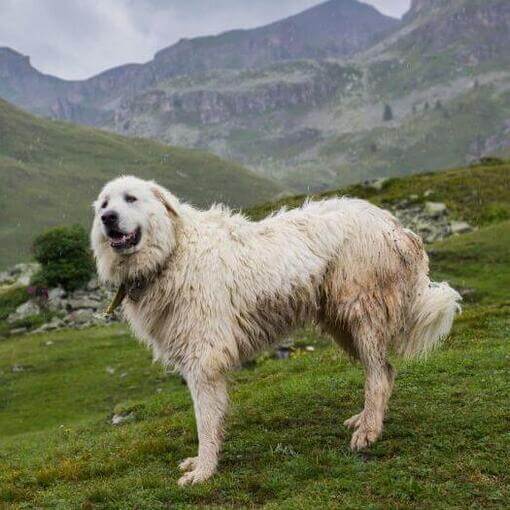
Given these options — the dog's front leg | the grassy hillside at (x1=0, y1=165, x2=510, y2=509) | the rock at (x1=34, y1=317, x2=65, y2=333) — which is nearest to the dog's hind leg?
the grassy hillside at (x1=0, y1=165, x2=510, y2=509)

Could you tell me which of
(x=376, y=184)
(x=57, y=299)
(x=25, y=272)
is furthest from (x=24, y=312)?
(x=376, y=184)

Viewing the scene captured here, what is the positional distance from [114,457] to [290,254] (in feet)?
15.7

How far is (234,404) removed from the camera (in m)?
14.3

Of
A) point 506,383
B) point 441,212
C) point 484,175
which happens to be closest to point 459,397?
point 506,383

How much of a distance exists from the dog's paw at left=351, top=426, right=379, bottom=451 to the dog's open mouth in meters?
4.51

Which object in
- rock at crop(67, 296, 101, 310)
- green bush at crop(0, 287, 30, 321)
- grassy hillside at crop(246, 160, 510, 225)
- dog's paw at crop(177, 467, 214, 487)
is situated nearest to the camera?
dog's paw at crop(177, 467, 214, 487)

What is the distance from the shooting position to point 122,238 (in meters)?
9.31

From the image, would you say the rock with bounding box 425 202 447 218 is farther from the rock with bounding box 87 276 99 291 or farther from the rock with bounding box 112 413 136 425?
the rock with bounding box 112 413 136 425

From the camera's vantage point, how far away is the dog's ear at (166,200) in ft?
32.3

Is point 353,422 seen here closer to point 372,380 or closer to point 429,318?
point 372,380

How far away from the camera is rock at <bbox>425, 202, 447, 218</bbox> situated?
56.1 m

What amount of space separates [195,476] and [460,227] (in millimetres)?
47766

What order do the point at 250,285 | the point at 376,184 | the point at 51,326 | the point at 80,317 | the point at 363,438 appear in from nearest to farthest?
the point at 250,285 → the point at 363,438 → the point at 51,326 → the point at 80,317 → the point at 376,184

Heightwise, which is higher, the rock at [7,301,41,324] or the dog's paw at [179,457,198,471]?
the dog's paw at [179,457,198,471]
